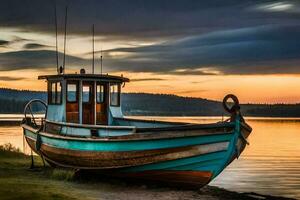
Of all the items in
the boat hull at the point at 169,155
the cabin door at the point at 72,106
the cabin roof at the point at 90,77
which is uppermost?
the cabin roof at the point at 90,77

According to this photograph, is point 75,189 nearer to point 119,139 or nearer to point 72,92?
point 119,139

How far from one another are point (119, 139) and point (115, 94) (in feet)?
15.3

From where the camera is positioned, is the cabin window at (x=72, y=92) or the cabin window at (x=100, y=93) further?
the cabin window at (x=100, y=93)

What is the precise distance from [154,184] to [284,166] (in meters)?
18.3

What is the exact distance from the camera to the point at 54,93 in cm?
1992

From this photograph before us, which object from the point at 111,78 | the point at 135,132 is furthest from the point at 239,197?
the point at 111,78

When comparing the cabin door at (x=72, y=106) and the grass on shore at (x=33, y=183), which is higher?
the cabin door at (x=72, y=106)

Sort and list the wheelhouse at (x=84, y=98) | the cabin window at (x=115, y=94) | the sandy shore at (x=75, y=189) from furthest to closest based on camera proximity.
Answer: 1. the cabin window at (x=115, y=94)
2. the wheelhouse at (x=84, y=98)
3. the sandy shore at (x=75, y=189)

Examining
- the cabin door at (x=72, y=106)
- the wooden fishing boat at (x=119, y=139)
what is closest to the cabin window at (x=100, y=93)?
the wooden fishing boat at (x=119, y=139)

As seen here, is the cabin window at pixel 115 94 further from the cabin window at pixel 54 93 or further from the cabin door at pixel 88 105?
the cabin window at pixel 54 93

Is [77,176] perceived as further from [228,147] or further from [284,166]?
[284,166]

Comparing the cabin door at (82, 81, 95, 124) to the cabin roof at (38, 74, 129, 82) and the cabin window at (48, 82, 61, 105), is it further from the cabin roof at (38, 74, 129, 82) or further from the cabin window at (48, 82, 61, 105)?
the cabin window at (48, 82, 61, 105)

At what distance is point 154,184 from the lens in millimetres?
16266

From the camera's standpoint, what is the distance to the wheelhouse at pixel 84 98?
756 inches
